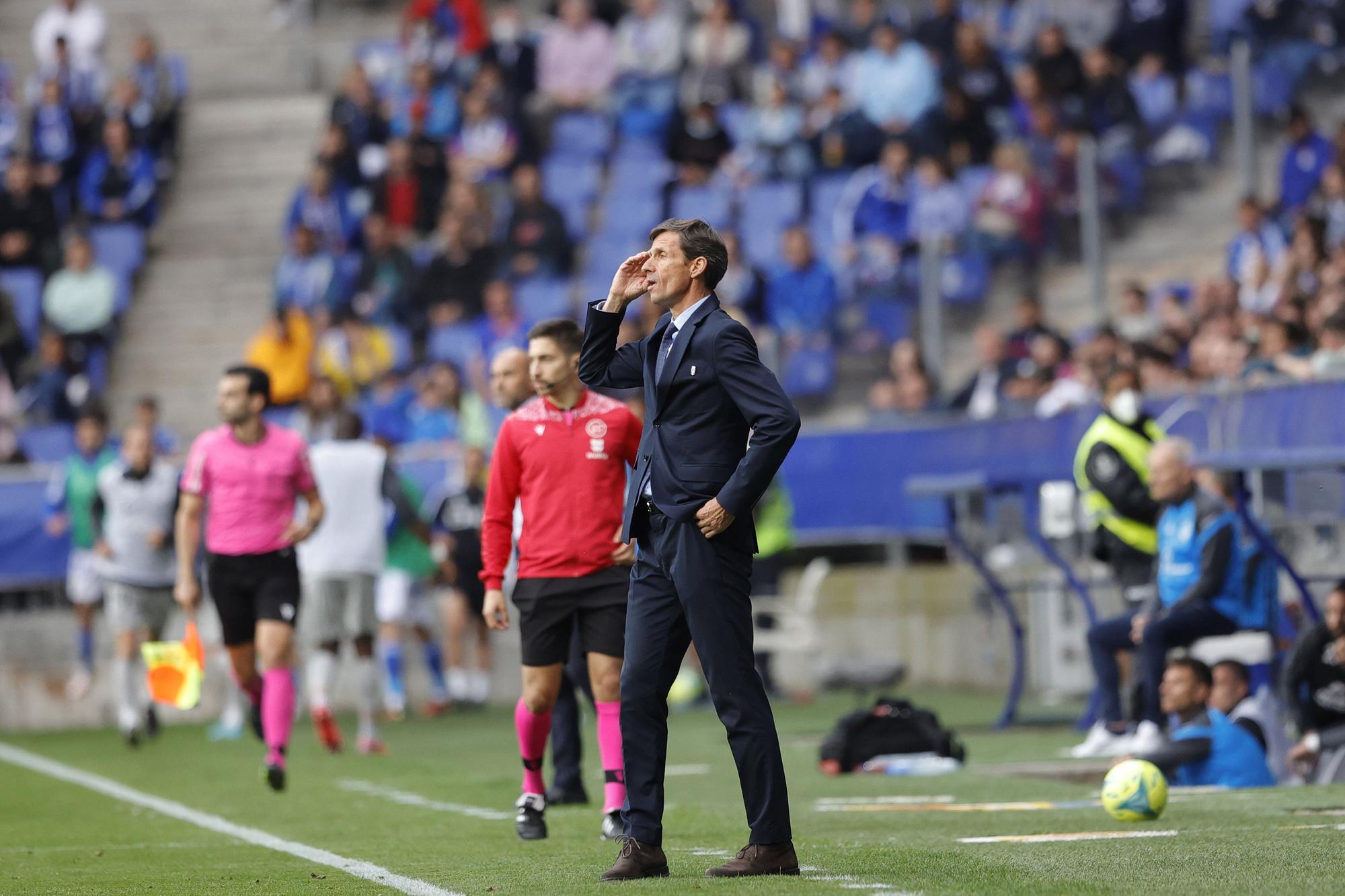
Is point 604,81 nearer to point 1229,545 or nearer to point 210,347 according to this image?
point 210,347

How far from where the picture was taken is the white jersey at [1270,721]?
11.9 metres

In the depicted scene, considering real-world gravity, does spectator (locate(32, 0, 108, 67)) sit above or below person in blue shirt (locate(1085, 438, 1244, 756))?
above

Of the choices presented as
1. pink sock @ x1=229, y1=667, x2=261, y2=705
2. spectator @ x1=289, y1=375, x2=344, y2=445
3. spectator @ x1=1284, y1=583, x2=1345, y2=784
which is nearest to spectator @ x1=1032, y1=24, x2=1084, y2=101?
spectator @ x1=289, y1=375, x2=344, y2=445

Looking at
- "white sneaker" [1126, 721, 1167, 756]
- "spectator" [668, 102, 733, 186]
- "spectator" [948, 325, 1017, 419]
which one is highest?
"spectator" [668, 102, 733, 186]

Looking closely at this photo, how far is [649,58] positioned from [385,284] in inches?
173

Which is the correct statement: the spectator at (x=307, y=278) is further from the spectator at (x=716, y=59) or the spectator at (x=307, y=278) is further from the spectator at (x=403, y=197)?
the spectator at (x=716, y=59)

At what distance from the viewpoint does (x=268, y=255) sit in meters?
25.6

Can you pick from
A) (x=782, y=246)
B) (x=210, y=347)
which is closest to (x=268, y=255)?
(x=210, y=347)

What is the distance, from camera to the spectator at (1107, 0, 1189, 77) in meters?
22.4

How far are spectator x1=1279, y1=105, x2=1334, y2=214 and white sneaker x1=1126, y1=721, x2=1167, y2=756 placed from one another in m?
7.85

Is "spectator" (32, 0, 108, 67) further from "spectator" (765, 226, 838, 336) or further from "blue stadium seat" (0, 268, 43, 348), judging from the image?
"spectator" (765, 226, 838, 336)

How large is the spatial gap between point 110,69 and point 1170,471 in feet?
61.1

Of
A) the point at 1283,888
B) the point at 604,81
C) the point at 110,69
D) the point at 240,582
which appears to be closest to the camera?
the point at 1283,888

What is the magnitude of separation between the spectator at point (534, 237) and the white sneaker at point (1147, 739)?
11012mm
